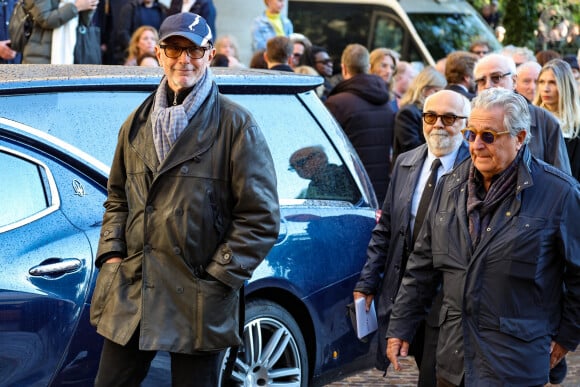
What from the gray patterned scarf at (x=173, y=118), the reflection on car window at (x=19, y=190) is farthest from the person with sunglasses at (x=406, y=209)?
the reflection on car window at (x=19, y=190)

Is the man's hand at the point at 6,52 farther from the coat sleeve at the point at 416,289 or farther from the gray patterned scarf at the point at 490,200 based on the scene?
the gray patterned scarf at the point at 490,200

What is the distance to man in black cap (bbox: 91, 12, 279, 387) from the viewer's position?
4789mm

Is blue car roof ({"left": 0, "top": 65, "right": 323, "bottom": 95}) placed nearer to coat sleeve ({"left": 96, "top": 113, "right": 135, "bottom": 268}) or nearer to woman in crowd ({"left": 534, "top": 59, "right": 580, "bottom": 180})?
coat sleeve ({"left": 96, "top": 113, "right": 135, "bottom": 268})

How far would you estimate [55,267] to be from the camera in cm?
532

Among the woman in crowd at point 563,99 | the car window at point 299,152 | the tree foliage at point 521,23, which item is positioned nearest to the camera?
the car window at point 299,152

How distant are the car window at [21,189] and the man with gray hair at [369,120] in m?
5.13

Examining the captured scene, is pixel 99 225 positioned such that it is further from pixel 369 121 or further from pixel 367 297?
pixel 369 121

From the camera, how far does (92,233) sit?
550 centimetres

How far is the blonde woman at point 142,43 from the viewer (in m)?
11.6

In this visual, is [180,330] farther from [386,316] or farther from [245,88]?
[245,88]

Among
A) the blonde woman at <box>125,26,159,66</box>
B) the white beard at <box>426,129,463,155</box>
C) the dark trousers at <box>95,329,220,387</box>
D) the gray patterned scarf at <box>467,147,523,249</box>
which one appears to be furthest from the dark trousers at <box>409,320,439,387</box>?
the blonde woman at <box>125,26,159,66</box>

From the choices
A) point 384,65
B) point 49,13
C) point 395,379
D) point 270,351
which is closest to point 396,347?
point 270,351

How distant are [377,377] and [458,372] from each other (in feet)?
12.1

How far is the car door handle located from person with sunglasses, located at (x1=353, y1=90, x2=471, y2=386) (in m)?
1.48
